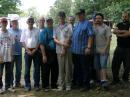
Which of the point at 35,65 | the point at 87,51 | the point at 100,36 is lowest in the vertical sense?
the point at 35,65

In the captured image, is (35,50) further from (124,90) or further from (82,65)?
(124,90)

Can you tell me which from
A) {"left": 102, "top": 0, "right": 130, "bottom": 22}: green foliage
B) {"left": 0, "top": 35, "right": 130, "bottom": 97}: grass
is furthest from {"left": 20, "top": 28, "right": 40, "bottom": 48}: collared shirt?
{"left": 102, "top": 0, "right": 130, "bottom": 22}: green foliage

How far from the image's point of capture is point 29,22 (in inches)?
358

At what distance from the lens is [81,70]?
908 cm

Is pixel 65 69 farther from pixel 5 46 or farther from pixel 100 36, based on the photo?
pixel 5 46

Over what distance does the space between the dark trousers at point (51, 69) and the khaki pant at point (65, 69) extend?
0.20 meters

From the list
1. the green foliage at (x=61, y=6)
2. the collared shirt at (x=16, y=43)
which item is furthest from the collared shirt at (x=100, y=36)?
the green foliage at (x=61, y=6)

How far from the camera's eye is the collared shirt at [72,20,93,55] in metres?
8.65

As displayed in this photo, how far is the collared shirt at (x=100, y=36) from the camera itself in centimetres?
879

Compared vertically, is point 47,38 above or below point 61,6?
below

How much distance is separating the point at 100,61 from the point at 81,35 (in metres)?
0.88

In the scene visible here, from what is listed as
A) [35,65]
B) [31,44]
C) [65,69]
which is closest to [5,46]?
[31,44]

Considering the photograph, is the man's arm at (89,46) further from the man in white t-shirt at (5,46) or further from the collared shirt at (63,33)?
the man in white t-shirt at (5,46)

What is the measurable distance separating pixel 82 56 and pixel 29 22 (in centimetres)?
167
